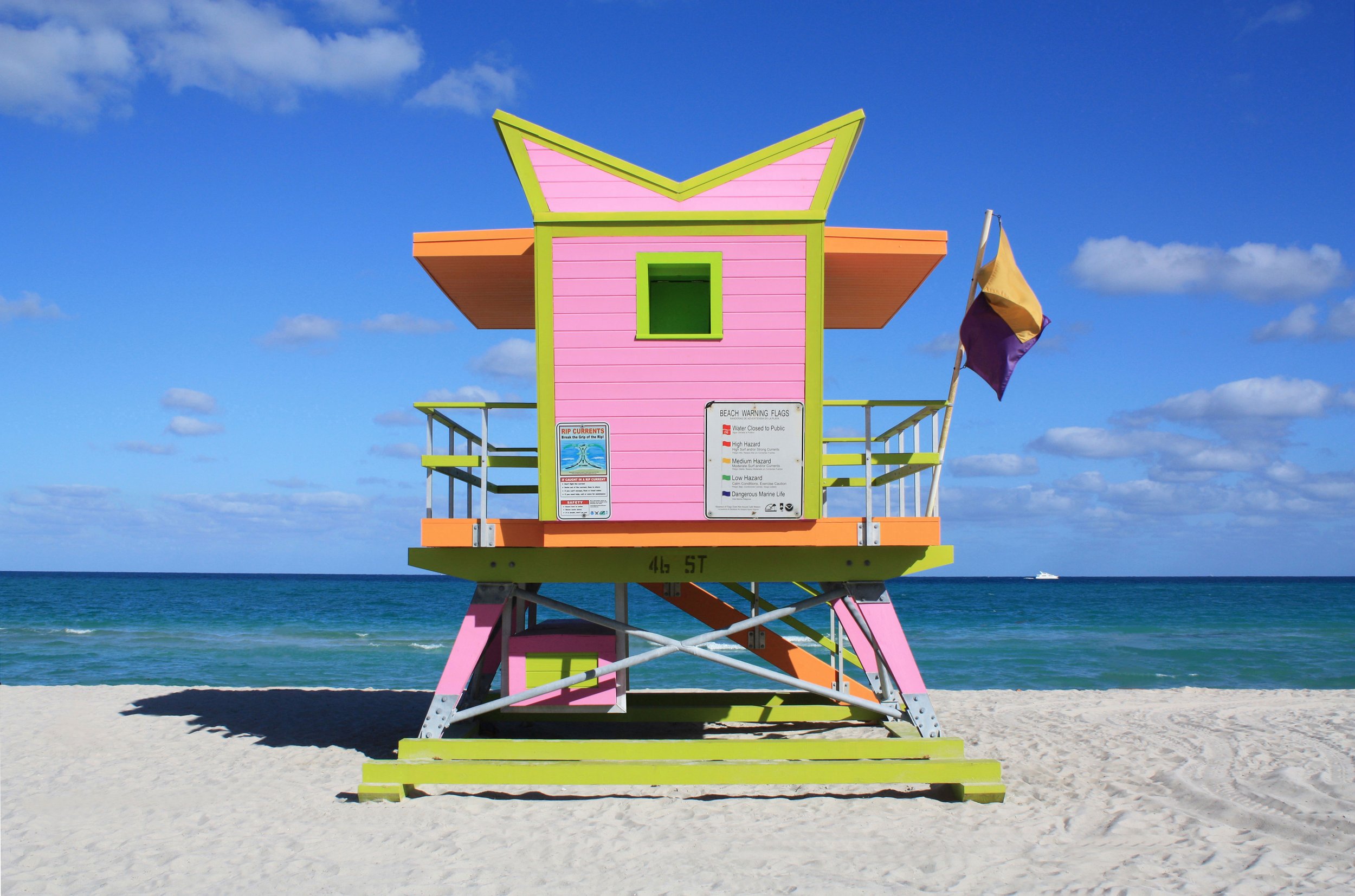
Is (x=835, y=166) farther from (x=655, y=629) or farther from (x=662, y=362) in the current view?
(x=655, y=629)

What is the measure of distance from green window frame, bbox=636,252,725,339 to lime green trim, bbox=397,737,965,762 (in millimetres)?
3837

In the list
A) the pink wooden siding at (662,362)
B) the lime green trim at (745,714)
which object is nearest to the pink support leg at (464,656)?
the pink wooden siding at (662,362)

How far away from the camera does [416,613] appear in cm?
5512

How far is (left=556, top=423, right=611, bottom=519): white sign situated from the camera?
8.92m

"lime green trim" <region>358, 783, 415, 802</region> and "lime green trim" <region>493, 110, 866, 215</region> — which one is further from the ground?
"lime green trim" <region>493, 110, 866, 215</region>

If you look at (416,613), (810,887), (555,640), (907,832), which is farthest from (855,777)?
(416,613)

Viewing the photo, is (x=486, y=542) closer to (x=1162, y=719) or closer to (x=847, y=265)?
(x=847, y=265)

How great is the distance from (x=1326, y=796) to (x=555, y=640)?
7.51 meters

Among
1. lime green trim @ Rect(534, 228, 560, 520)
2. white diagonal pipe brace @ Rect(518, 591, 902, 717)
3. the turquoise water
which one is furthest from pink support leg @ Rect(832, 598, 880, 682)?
the turquoise water

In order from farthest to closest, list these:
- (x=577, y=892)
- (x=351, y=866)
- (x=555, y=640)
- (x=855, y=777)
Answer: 1. (x=555, y=640)
2. (x=855, y=777)
3. (x=351, y=866)
4. (x=577, y=892)

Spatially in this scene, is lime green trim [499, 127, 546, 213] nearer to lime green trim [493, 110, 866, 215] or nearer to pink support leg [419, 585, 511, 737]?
lime green trim [493, 110, 866, 215]

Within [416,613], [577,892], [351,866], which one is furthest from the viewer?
[416,613]

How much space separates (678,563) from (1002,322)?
12.9 ft

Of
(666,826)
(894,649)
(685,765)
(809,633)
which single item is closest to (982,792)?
(894,649)
